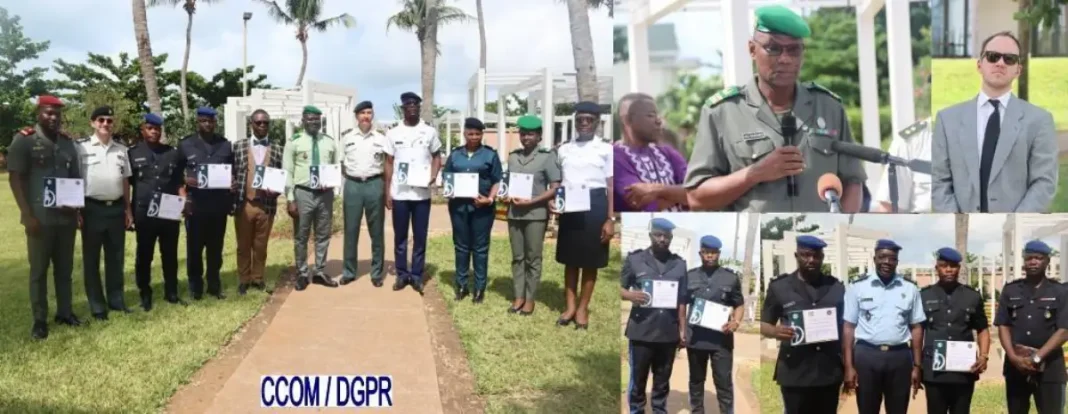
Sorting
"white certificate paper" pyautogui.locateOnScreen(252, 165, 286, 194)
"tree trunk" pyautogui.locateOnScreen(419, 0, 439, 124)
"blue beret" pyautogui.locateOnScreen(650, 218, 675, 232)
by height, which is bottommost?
"blue beret" pyautogui.locateOnScreen(650, 218, 675, 232)

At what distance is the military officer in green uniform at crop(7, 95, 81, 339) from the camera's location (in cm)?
305

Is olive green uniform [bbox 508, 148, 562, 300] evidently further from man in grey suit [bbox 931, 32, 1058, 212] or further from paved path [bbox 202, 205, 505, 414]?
man in grey suit [bbox 931, 32, 1058, 212]

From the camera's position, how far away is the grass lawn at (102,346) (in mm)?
2760

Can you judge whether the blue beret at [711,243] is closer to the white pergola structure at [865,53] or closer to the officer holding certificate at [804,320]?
the officer holding certificate at [804,320]

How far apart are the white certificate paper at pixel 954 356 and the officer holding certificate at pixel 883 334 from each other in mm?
53

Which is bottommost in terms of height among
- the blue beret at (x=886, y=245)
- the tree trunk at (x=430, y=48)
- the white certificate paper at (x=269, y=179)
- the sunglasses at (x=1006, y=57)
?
the blue beret at (x=886, y=245)

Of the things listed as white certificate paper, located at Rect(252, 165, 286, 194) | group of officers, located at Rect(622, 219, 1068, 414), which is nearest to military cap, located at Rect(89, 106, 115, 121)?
white certificate paper, located at Rect(252, 165, 286, 194)

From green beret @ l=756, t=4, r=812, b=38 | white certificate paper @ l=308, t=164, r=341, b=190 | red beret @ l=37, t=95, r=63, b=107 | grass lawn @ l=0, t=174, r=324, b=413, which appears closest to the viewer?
green beret @ l=756, t=4, r=812, b=38

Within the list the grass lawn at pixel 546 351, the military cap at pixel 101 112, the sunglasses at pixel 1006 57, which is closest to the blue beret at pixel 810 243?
the sunglasses at pixel 1006 57

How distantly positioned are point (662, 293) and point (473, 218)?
51.3 inches

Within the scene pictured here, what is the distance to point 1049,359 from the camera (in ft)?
7.08

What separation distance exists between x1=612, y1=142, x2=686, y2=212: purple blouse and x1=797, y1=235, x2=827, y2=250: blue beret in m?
0.34

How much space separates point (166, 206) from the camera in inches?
143

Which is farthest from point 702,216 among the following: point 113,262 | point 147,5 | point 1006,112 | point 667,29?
point 113,262
